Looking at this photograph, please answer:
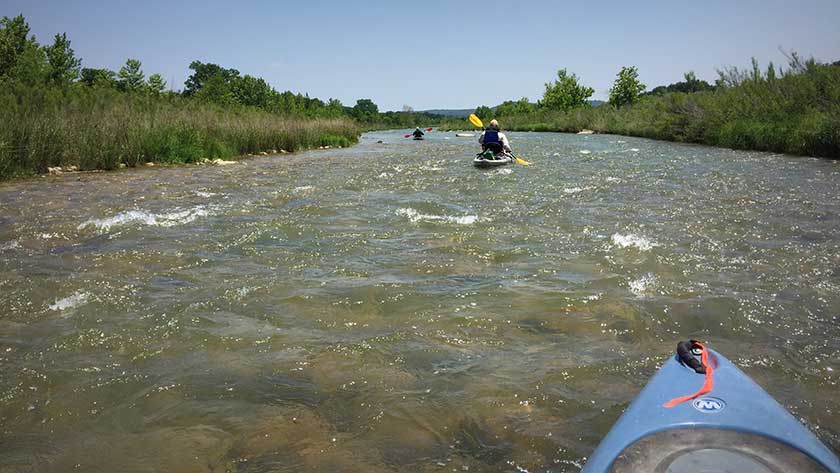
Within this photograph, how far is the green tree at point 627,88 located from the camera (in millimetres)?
52781

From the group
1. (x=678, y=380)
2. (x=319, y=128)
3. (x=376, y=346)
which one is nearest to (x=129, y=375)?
(x=376, y=346)

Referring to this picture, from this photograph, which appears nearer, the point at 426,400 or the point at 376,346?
the point at 426,400

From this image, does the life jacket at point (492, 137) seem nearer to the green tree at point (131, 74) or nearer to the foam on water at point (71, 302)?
the foam on water at point (71, 302)

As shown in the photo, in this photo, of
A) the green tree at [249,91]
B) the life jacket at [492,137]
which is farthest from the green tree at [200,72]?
the life jacket at [492,137]

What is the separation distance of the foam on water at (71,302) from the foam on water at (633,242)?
5247mm

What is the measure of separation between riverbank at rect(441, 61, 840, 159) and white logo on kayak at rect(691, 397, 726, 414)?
15.6 metres

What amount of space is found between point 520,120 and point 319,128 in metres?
42.7

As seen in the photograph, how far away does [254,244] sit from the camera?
231 inches

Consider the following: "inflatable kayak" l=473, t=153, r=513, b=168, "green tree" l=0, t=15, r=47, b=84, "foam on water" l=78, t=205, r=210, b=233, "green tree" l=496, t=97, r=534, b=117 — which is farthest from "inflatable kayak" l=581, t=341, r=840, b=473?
"green tree" l=496, t=97, r=534, b=117

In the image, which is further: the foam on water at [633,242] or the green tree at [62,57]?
the green tree at [62,57]

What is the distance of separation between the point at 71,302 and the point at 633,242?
554 centimetres

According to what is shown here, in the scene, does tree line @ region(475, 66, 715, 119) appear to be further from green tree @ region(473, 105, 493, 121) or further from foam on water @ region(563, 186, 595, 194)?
foam on water @ region(563, 186, 595, 194)

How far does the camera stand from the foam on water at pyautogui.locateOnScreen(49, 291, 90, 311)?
3900mm

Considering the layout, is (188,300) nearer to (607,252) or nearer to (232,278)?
(232,278)
